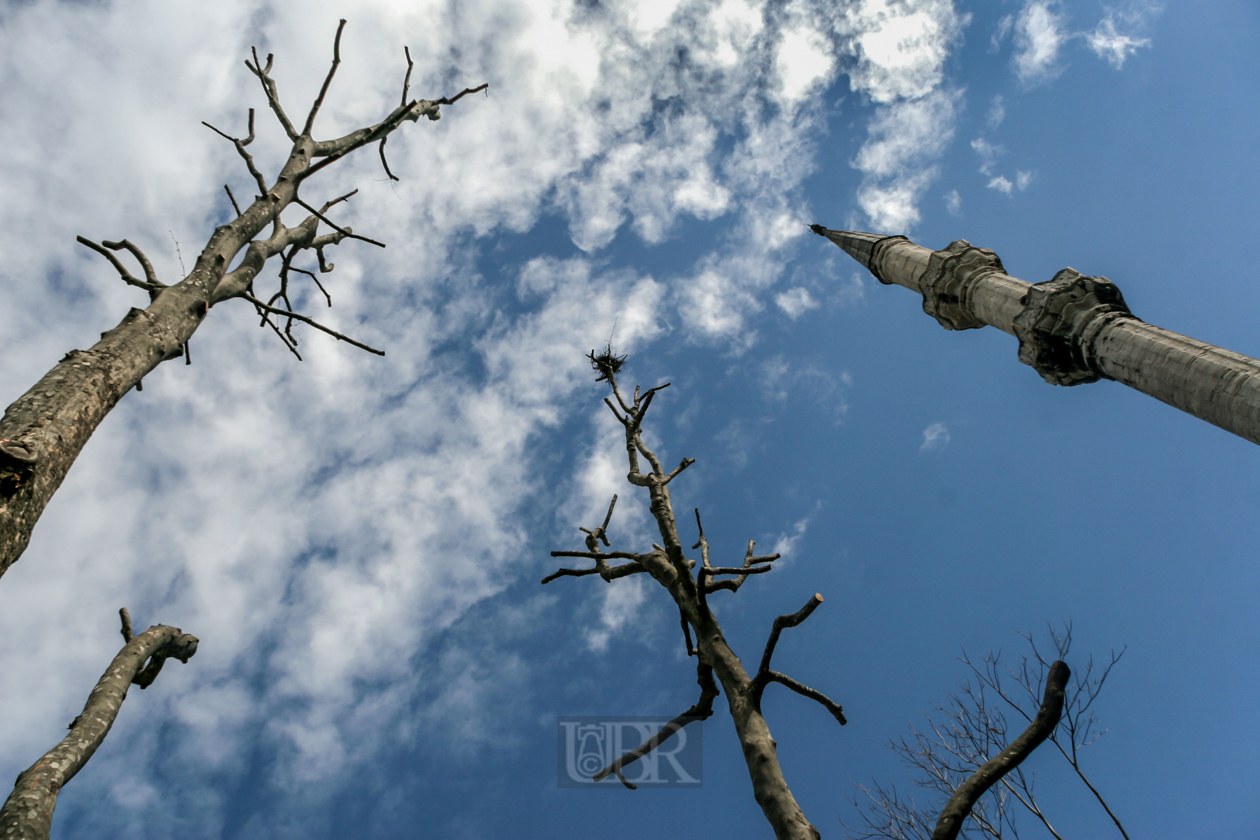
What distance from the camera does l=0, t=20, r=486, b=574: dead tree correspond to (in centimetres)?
299

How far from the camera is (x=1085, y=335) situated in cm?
705

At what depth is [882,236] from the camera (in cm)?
1284

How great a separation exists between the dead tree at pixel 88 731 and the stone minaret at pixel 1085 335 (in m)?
9.17

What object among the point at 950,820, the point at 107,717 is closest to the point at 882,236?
the point at 950,820

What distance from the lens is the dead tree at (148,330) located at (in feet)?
9.82

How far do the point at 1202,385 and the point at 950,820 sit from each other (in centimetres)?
539

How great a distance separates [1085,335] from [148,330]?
942 centimetres

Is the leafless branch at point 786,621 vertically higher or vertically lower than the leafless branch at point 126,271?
lower

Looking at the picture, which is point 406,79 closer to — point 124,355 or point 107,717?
point 124,355

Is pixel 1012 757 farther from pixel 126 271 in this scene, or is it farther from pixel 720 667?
pixel 126 271

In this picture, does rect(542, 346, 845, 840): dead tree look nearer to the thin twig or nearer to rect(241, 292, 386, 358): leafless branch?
the thin twig

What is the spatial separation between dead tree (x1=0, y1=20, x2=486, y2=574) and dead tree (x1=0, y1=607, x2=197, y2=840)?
119 centimetres

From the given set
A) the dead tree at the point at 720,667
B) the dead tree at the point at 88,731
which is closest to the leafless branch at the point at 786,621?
the dead tree at the point at 720,667

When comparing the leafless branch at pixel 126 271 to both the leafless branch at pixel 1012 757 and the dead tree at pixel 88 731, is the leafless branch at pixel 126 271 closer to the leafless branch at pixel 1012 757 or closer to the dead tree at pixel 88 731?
the dead tree at pixel 88 731
